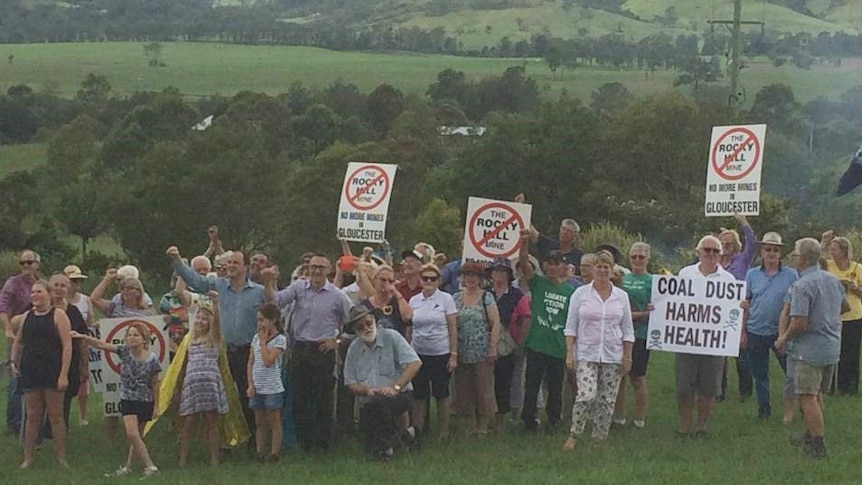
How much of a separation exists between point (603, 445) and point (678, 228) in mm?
36558

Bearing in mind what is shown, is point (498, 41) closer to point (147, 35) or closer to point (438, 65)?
point (438, 65)

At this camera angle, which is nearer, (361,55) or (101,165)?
(101,165)

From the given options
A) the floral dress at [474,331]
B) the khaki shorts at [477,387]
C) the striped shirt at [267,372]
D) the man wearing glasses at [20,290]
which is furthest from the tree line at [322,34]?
the striped shirt at [267,372]

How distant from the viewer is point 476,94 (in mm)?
108625

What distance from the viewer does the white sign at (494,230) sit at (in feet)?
44.3

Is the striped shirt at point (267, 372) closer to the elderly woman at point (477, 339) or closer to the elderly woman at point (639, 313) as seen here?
the elderly woman at point (477, 339)

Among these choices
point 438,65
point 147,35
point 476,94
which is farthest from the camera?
point 147,35

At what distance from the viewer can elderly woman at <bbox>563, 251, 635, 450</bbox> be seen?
1153 cm

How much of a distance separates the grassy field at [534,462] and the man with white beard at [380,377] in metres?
0.23

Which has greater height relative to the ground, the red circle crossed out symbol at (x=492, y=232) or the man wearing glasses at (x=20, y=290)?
the red circle crossed out symbol at (x=492, y=232)

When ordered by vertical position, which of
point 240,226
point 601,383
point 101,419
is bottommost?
point 240,226

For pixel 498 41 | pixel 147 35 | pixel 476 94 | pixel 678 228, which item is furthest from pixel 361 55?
pixel 678 228

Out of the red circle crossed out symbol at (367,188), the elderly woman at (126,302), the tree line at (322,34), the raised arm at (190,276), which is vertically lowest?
the tree line at (322,34)

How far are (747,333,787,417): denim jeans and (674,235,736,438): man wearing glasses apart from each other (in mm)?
578
